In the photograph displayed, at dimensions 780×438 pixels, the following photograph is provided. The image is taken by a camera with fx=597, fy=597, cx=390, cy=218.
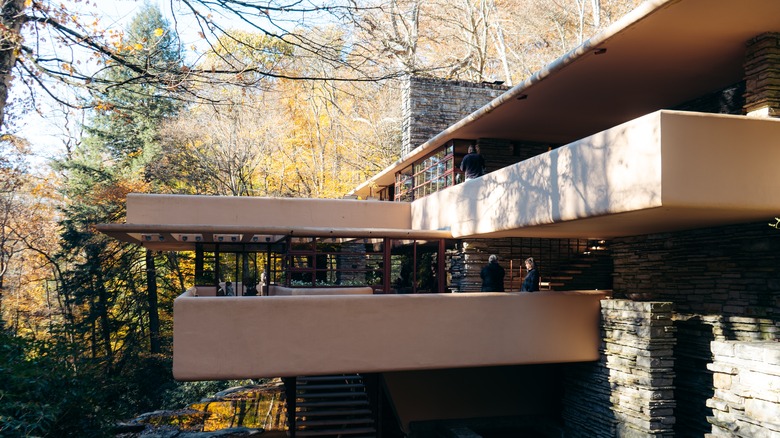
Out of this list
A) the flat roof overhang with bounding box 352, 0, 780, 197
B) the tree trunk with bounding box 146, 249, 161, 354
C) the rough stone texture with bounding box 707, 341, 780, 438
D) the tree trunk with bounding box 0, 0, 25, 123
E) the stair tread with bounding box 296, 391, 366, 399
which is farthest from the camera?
the tree trunk with bounding box 146, 249, 161, 354

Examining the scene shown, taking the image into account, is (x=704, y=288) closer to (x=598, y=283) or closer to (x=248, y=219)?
(x=598, y=283)

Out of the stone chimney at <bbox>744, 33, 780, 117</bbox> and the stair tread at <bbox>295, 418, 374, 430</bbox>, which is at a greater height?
the stone chimney at <bbox>744, 33, 780, 117</bbox>

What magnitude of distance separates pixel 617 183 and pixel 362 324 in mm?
4610

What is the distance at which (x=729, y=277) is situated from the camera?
30.3 ft

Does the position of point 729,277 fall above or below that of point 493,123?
below

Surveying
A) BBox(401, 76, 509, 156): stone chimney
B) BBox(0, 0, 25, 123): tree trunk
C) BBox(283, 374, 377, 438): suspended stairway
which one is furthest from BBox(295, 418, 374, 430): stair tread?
BBox(401, 76, 509, 156): stone chimney

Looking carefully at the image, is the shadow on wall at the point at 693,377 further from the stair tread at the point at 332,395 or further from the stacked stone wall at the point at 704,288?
the stair tread at the point at 332,395

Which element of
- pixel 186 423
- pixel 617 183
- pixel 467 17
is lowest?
pixel 186 423

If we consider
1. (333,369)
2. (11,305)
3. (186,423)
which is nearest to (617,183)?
(333,369)

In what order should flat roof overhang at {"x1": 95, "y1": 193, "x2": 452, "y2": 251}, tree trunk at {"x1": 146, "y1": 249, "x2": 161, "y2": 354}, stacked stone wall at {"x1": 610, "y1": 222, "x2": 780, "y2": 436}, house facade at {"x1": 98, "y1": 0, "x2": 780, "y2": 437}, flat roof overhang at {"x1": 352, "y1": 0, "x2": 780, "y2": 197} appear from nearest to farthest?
house facade at {"x1": 98, "y1": 0, "x2": 780, "y2": 437}
flat roof overhang at {"x1": 352, "y1": 0, "x2": 780, "y2": 197}
stacked stone wall at {"x1": 610, "y1": 222, "x2": 780, "y2": 436}
flat roof overhang at {"x1": 95, "y1": 193, "x2": 452, "y2": 251}
tree trunk at {"x1": 146, "y1": 249, "x2": 161, "y2": 354}

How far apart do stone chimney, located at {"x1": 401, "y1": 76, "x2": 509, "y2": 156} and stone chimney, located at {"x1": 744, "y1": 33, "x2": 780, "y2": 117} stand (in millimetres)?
11653

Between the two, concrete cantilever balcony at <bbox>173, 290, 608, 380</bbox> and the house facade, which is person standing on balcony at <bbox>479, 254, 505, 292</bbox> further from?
concrete cantilever balcony at <bbox>173, 290, 608, 380</bbox>

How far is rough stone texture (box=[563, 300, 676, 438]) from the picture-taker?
30.3 feet

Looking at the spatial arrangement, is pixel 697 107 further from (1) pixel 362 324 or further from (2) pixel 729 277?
(1) pixel 362 324
